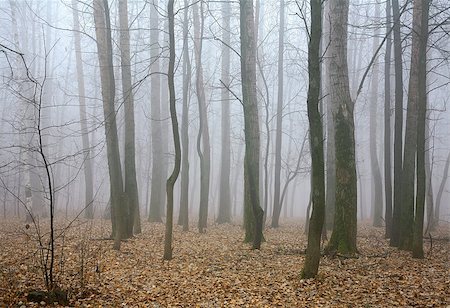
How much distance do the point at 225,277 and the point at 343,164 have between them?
153 inches

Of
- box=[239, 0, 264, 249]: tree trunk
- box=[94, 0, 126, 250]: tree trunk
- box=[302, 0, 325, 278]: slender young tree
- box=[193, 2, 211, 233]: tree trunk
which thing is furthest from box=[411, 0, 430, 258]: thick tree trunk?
box=[193, 2, 211, 233]: tree trunk

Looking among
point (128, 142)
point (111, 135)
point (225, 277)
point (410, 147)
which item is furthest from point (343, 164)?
point (128, 142)

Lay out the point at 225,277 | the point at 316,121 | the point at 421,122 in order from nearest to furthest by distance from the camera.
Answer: the point at 316,121 < the point at 225,277 < the point at 421,122

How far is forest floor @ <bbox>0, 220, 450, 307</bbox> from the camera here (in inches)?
231

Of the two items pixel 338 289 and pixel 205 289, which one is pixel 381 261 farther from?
pixel 205 289

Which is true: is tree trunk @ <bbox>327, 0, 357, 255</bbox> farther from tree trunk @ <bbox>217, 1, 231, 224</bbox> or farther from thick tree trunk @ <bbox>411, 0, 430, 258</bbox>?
tree trunk @ <bbox>217, 1, 231, 224</bbox>

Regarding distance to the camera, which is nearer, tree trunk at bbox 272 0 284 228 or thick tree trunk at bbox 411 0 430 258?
thick tree trunk at bbox 411 0 430 258

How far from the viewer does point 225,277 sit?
7.25 meters

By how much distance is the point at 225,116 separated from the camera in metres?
19.5

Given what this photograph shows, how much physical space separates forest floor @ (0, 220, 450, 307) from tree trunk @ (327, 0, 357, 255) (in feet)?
1.72

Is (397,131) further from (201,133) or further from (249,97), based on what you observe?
(201,133)

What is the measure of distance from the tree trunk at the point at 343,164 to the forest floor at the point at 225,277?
1.72 feet

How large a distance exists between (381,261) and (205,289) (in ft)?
13.5

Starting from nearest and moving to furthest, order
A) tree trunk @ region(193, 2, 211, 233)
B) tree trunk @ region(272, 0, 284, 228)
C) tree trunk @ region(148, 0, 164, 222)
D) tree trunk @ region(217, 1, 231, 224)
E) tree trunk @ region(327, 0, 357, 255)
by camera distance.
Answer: tree trunk @ region(327, 0, 357, 255)
tree trunk @ region(193, 2, 211, 233)
tree trunk @ region(272, 0, 284, 228)
tree trunk @ region(148, 0, 164, 222)
tree trunk @ region(217, 1, 231, 224)
